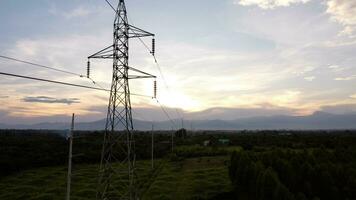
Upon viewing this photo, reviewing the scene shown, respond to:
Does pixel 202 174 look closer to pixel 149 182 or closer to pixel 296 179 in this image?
pixel 149 182

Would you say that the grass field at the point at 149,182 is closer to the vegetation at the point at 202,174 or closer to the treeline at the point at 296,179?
the vegetation at the point at 202,174

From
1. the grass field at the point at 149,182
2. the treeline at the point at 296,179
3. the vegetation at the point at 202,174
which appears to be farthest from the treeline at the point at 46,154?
the treeline at the point at 296,179

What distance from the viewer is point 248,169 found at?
198ft

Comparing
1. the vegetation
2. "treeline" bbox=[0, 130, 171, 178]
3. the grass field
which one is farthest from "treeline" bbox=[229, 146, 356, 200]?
"treeline" bbox=[0, 130, 171, 178]

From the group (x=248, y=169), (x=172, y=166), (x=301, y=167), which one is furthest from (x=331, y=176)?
(x=172, y=166)

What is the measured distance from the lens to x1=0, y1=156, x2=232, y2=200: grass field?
65.4 metres

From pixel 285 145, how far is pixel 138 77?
113 metres

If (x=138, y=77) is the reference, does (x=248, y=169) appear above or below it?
below

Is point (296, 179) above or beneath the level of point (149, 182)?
above

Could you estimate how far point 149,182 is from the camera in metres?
75.5

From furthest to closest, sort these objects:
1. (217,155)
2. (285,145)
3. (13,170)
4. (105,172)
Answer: (285,145)
(217,155)
(13,170)
(105,172)

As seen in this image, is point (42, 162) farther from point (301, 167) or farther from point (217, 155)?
point (301, 167)

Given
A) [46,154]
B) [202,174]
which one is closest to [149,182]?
[202,174]

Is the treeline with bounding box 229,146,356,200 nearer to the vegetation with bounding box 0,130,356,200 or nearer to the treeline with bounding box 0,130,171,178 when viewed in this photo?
the vegetation with bounding box 0,130,356,200
